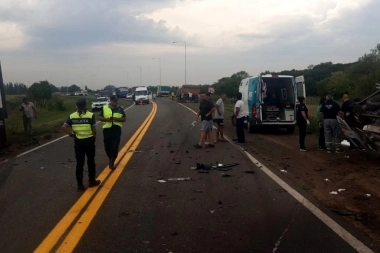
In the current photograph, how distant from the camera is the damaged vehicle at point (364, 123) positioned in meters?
12.2

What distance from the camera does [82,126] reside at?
943cm

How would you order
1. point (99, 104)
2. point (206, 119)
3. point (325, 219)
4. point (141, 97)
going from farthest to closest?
point (141, 97)
point (99, 104)
point (206, 119)
point (325, 219)

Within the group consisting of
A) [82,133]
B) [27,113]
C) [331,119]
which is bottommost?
[27,113]

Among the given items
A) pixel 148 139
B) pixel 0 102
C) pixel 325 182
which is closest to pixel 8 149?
pixel 0 102

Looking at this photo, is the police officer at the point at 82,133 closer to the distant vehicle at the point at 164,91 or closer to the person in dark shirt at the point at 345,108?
the person in dark shirt at the point at 345,108

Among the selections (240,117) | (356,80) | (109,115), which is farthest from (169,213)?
(356,80)

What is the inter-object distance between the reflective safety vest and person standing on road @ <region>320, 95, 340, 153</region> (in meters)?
7.95

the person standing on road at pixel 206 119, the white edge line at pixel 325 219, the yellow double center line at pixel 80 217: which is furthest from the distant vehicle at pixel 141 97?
the white edge line at pixel 325 219

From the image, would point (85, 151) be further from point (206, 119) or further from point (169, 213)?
point (206, 119)

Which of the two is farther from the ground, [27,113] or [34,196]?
[27,113]

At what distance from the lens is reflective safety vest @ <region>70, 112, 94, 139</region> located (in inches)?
371

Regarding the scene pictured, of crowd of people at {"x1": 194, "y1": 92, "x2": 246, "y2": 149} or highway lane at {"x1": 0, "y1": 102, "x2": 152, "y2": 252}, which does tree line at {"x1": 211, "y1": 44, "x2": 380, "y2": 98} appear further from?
highway lane at {"x1": 0, "y1": 102, "x2": 152, "y2": 252}

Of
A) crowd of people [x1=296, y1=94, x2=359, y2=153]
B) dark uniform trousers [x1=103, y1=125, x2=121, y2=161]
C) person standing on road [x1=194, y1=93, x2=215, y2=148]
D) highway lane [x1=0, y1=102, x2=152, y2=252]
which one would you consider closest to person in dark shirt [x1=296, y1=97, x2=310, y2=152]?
crowd of people [x1=296, y1=94, x2=359, y2=153]

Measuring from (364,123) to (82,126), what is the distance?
7.39 m
